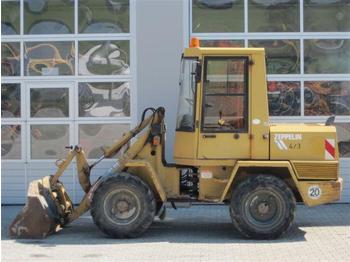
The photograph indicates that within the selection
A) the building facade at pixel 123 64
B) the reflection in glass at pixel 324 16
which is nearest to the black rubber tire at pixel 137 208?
the building facade at pixel 123 64

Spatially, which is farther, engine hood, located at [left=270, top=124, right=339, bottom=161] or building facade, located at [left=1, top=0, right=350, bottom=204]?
building facade, located at [left=1, top=0, right=350, bottom=204]

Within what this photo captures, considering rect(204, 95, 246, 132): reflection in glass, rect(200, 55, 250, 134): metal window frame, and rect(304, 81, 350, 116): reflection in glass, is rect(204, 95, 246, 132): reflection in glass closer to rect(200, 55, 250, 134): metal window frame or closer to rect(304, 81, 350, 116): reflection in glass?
rect(200, 55, 250, 134): metal window frame

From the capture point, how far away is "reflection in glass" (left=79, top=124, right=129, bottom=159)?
43.8 feet

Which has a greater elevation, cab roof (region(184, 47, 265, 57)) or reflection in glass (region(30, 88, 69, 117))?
cab roof (region(184, 47, 265, 57))

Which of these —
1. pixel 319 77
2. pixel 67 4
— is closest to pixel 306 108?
pixel 319 77

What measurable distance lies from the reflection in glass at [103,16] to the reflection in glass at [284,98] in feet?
10.6

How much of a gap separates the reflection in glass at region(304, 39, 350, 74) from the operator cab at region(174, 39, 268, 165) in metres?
3.89

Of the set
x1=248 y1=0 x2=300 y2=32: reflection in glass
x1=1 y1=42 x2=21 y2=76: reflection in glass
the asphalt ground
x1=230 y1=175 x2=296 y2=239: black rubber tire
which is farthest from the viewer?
x1=1 y1=42 x2=21 y2=76: reflection in glass

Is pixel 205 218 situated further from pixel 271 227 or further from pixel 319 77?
pixel 319 77

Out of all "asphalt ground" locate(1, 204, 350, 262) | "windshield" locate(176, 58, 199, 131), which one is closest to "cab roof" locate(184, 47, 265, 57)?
"windshield" locate(176, 58, 199, 131)

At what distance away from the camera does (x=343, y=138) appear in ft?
43.2

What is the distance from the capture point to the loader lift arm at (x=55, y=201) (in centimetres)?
969

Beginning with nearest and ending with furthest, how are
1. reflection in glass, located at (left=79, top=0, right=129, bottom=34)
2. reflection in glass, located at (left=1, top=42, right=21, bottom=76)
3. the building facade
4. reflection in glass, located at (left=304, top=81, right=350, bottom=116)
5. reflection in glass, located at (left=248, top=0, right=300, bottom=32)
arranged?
the building facade, reflection in glass, located at (left=304, top=81, right=350, bottom=116), reflection in glass, located at (left=248, top=0, right=300, bottom=32), reflection in glass, located at (left=79, top=0, right=129, bottom=34), reflection in glass, located at (left=1, top=42, right=21, bottom=76)

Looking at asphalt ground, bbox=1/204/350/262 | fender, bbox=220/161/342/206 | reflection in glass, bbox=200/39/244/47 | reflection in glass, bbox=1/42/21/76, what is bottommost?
asphalt ground, bbox=1/204/350/262
